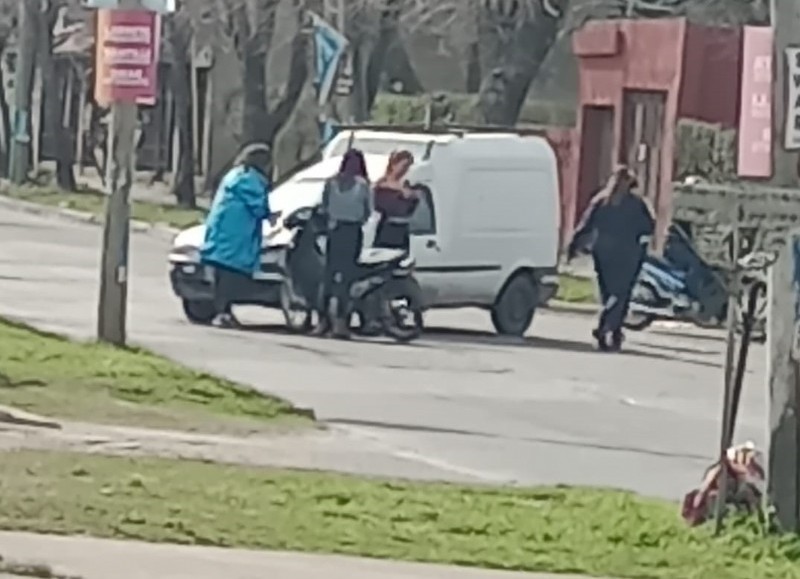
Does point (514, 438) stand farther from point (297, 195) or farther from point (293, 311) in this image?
point (297, 195)

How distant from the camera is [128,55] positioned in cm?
1955

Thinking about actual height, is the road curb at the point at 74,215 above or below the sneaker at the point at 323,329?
below

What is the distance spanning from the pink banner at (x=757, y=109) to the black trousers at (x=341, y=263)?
1222cm

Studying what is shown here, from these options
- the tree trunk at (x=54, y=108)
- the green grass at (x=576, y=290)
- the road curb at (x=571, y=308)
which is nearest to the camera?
the road curb at (x=571, y=308)

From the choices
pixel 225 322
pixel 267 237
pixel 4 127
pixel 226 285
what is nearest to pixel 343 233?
pixel 267 237

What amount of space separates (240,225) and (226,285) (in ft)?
1.99

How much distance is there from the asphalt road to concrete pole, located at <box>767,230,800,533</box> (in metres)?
2.78

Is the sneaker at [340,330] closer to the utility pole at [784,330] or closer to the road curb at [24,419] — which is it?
the road curb at [24,419]

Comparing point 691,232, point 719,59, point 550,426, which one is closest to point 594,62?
point 719,59

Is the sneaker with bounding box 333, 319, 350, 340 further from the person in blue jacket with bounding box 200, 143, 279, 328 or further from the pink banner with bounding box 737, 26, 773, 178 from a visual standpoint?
the pink banner with bounding box 737, 26, 773, 178

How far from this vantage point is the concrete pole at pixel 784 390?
11.5m

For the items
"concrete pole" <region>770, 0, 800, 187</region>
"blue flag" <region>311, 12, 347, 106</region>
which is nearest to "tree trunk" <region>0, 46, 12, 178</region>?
"blue flag" <region>311, 12, 347, 106</region>

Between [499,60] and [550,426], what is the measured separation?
1025 inches

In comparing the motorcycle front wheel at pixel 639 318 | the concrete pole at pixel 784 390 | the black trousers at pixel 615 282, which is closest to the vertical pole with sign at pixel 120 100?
the black trousers at pixel 615 282
